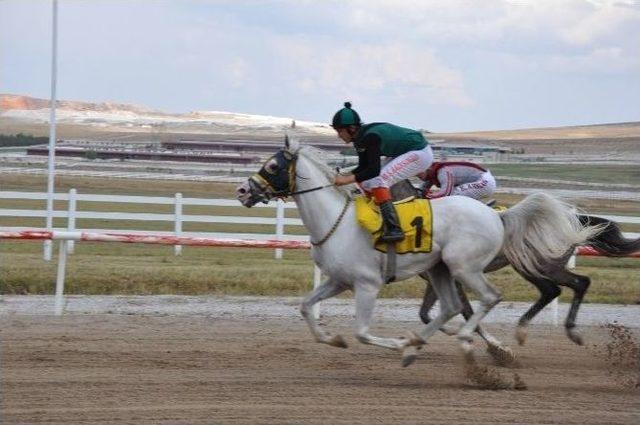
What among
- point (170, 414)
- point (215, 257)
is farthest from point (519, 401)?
point (215, 257)

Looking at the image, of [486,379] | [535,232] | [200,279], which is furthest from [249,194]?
[200,279]

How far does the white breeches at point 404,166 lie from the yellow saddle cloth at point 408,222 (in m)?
0.29

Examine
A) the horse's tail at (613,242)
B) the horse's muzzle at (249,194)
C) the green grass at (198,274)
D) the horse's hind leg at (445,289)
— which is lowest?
the green grass at (198,274)

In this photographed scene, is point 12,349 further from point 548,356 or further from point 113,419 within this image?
point 548,356

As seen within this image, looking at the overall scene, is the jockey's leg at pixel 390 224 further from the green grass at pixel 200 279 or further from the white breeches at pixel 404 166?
the green grass at pixel 200 279

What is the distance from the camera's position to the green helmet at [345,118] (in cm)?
925

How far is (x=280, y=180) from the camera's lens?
9273 mm

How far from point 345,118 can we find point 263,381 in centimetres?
235

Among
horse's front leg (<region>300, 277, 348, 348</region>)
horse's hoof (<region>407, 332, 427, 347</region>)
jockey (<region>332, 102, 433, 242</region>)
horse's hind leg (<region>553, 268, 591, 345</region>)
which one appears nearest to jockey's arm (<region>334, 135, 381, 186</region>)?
jockey (<region>332, 102, 433, 242</region>)

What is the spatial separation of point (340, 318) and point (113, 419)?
707cm

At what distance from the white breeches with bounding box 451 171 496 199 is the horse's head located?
2.16 meters

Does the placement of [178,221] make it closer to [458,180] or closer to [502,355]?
[458,180]

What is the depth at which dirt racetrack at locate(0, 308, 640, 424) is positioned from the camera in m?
7.27

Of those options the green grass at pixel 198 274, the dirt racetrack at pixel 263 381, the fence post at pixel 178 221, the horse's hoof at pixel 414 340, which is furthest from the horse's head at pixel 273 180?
the fence post at pixel 178 221
